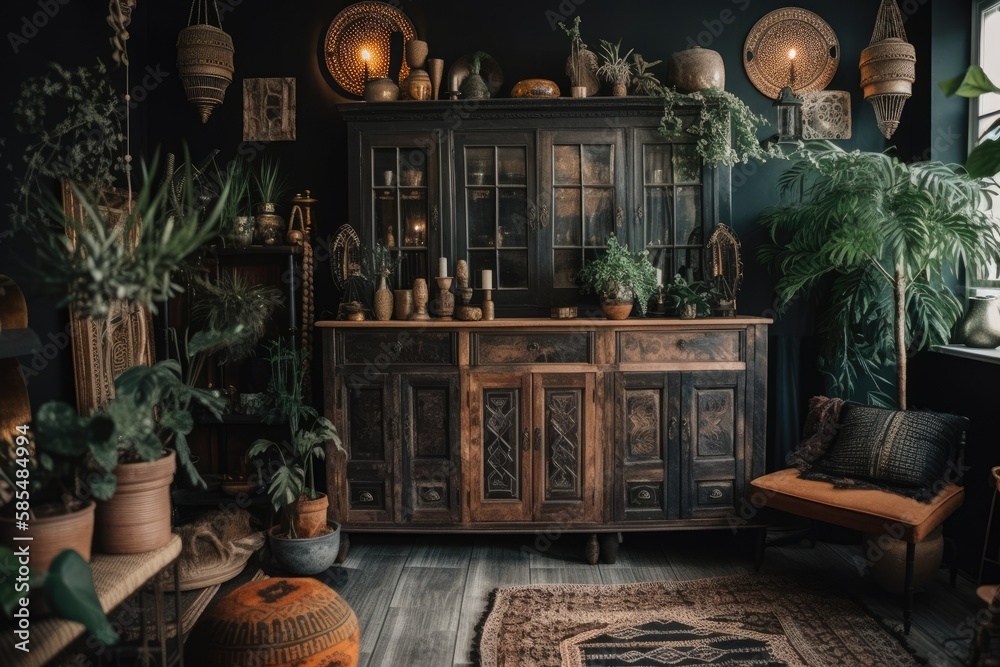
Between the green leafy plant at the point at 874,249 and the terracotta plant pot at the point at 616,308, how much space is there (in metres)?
0.86

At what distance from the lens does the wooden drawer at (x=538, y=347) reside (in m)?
3.96

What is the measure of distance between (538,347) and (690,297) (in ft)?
2.78

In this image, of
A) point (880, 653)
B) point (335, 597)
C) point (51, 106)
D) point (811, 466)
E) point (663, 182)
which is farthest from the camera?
point (663, 182)

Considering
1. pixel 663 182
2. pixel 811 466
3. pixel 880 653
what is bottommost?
pixel 880 653

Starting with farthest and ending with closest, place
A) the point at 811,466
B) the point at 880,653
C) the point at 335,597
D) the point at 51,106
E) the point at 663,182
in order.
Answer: the point at 663,182 < the point at 811,466 < the point at 51,106 < the point at 880,653 < the point at 335,597

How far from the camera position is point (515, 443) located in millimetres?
3994

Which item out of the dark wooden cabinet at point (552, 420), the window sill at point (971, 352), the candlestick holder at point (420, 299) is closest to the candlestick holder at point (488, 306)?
A: the dark wooden cabinet at point (552, 420)

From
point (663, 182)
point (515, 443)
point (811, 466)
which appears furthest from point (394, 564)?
point (663, 182)

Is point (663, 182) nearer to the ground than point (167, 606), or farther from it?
farther from it

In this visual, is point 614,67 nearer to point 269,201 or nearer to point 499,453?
point 269,201

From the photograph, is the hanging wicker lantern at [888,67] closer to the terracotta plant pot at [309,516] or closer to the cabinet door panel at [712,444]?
the cabinet door panel at [712,444]

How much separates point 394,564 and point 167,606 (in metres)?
1.09

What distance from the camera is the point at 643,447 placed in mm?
3990

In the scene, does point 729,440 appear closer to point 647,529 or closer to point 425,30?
point 647,529
